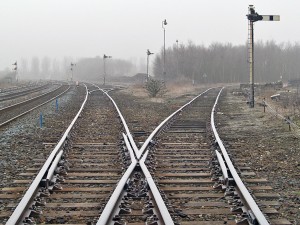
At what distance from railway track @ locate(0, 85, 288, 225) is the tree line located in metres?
66.9

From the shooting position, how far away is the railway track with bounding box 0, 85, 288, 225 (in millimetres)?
4680

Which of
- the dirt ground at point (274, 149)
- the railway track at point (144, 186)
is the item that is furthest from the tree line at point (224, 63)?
the railway track at point (144, 186)

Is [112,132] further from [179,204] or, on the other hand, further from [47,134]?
[179,204]

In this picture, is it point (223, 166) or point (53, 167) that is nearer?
point (53, 167)

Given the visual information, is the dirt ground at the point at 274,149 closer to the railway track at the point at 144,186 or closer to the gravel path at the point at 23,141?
the railway track at the point at 144,186

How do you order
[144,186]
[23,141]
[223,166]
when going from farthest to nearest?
1. [23,141]
2. [223,166]
3. [144,186]

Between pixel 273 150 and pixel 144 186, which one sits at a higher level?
pixel 144 186

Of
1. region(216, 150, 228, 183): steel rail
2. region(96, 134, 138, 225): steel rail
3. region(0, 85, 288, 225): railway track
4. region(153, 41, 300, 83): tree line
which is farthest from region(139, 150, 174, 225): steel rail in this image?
region(153, 41, 300, 83): tree line

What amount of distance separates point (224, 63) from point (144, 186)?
291 feet

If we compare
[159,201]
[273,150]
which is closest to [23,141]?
[273,150]

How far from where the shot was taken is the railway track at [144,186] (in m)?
4.68

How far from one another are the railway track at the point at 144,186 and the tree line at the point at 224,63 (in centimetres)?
6692

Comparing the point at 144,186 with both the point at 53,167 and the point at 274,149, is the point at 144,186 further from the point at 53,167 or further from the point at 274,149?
the point at 274,149

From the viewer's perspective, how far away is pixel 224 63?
302 feet
